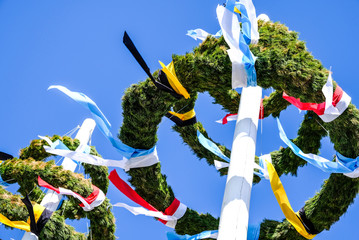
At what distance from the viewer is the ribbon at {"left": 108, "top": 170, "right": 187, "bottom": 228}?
20.5 feet

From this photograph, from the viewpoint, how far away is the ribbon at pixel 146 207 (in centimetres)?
625

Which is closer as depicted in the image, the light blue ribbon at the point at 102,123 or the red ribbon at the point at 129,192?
the light blue ribbon at the point at 102,123

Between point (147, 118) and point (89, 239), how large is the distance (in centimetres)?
235

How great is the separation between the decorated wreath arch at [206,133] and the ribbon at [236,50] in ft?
0.66

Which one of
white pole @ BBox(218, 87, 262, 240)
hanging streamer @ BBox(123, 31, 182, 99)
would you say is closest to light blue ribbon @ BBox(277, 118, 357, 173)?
white pole @ BBox(218, 87, 262, 240)

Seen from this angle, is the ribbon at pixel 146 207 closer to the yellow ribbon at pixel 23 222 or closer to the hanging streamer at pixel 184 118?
the yellow ribbon at pixel 23 222

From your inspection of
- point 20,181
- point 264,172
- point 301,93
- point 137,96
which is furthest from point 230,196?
point 20,181

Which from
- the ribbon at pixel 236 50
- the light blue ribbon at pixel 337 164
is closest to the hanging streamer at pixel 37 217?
the ribbon at pixel 236 50

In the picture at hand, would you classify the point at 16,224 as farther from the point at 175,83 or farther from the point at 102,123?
the point at 175,83

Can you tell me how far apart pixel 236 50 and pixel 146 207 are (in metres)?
2.85

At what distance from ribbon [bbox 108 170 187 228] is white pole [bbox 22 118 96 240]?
119cm

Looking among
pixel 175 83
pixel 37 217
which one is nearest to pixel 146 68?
pixel 175 83

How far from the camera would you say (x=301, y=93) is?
519cm

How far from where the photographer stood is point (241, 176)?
16.6 feet
